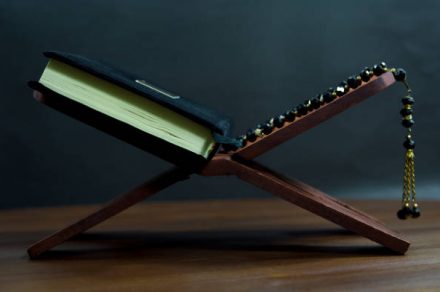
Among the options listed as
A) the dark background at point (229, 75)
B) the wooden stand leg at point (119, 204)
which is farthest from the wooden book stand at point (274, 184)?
the dark background at point (229, 75)

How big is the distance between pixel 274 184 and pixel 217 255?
0.14 metres

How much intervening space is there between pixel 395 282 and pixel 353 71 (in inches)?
46.8

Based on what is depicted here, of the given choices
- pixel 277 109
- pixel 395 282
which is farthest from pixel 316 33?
pixel 395 282

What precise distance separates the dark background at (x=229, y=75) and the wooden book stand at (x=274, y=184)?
941 millimetres

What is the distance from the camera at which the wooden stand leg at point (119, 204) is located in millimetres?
1215

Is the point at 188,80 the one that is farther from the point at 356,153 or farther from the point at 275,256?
the point at 275,256

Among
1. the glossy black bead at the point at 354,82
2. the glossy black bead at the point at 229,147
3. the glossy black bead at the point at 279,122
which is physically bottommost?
the glossy black bead at the point at 229,147

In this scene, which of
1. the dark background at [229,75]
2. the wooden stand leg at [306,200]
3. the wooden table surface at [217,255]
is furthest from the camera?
the dark background at [229,75]

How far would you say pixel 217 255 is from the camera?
1253 millimetres

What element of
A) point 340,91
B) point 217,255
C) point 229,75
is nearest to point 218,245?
point 217,255

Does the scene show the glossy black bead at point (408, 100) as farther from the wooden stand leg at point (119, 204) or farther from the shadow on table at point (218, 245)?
the wooden stand leg at point (119, 204)

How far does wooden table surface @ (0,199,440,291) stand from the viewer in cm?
109

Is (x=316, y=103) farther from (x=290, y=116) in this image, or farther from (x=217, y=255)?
(x=217, y=255)

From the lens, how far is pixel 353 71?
87.0 inches
